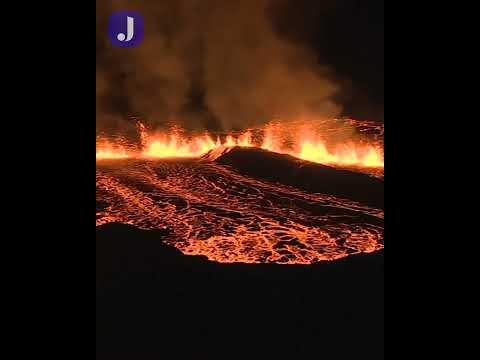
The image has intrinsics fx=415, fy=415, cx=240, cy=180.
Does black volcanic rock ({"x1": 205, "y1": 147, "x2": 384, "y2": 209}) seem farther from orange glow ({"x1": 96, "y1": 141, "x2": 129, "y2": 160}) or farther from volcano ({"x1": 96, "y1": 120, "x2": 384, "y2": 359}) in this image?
orange glow ({"x1": 96, "y1": 141, "x2": 129, "y2": 160})

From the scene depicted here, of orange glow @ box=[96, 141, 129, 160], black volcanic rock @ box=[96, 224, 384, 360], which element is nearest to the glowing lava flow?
orange glow @ box=[96, 141, 129, 160]

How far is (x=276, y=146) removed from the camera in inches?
89.2

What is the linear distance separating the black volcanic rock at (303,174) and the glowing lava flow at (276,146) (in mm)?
43

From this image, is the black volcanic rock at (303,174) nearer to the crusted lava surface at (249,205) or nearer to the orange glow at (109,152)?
the crusted lava surface at (249,205)

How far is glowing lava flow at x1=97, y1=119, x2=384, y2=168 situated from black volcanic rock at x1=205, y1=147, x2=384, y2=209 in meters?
0.04

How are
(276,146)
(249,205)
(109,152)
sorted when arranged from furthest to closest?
(276,146) → (109,152) → (249,205)

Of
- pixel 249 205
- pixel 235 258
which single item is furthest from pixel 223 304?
pixel 249 205

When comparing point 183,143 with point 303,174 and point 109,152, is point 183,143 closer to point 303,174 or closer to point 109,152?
point 109,152

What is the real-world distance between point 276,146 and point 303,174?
0.71 ft

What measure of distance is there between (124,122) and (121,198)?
39cm

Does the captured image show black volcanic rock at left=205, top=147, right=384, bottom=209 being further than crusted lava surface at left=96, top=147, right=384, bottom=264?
Yes

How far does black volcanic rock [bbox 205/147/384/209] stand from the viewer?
2092mm

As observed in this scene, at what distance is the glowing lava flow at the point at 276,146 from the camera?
2213 millimetres

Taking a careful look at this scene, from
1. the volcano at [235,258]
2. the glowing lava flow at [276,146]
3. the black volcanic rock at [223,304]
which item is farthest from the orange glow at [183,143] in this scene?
the black volcanic rock at [223,304]
